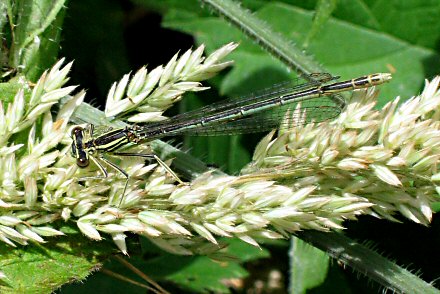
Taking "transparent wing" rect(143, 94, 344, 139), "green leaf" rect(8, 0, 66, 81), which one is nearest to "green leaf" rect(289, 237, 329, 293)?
"transparent wing" rect(143, 94, 344, 139)

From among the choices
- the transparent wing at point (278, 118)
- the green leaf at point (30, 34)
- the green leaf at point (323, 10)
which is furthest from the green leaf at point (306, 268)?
the green leaf at point (30, 34)

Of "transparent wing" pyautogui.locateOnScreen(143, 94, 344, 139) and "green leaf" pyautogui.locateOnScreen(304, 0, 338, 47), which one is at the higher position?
"green leaf" pyautogui.locateOnScreen(304, 0, 338, 47)

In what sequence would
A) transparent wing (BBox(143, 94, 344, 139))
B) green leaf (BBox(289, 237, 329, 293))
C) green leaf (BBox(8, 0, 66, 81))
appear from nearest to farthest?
transparent wing (BBox(143, 94, 344, 139))
green leaf (BBox(8, 0, 66, 81))
green leaf (BBox(289, 237, 329, 293))

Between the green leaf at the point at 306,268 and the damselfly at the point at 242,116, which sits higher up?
the damselfly at the point at 242,116

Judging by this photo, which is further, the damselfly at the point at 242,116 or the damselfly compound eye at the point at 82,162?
the damselfly at the point at 242,116

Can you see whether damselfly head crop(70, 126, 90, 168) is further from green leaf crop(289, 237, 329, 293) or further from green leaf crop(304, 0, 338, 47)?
green leaf crop(289, 237, 329, 293)

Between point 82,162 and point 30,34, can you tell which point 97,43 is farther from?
point 82,162

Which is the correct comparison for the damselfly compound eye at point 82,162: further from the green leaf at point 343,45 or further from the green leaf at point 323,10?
the green leaf at point 343,45
